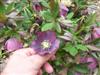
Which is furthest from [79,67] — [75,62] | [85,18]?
[85,18]

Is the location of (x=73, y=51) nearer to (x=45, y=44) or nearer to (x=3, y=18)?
(x=45, y=44)

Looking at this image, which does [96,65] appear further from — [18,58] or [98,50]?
[18,58]

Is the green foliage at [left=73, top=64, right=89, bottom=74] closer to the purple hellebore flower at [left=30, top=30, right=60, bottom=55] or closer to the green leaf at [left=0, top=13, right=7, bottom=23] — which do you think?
the purple hellebore flower at [left=30, top=30, right=60, bottom=55]

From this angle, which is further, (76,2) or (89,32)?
(76,2)

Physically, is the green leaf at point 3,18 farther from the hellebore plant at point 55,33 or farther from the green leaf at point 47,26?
the green leaf at point 47,26

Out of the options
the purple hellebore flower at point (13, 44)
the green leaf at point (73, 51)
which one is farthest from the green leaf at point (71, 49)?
the purple hellebore flower at point (13, 44)

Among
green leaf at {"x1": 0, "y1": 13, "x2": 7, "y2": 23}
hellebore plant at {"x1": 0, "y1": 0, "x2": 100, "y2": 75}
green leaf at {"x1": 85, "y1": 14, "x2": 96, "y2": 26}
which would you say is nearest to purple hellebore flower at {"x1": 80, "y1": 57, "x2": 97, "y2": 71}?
hellebore plant at {"x1": 0, "y1": 0, "x2": 100, "y2": 75}

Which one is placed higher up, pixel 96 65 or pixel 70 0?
pixel 70 0
